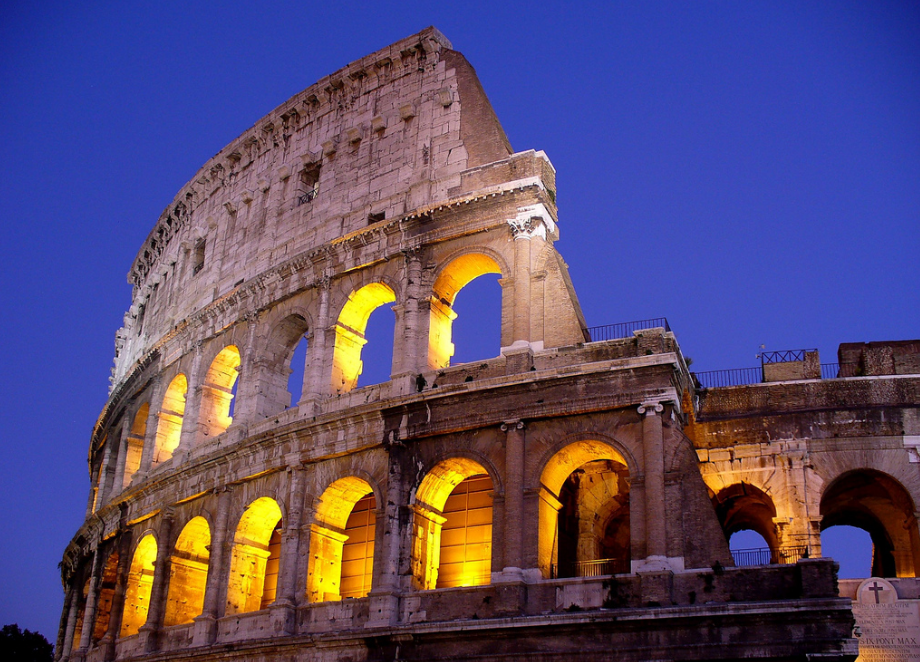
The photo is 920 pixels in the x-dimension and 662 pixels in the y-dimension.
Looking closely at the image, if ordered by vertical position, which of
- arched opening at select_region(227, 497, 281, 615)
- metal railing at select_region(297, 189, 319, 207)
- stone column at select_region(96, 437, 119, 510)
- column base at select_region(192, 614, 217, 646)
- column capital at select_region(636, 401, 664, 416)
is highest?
metal railing at select_region(297, 189, 319, 207)

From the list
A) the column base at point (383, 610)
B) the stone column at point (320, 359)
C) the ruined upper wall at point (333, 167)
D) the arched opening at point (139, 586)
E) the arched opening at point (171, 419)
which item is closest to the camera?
the column base at point (383, 610)

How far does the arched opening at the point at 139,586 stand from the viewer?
→ 22.2m

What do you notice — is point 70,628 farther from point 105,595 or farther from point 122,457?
point 122,457

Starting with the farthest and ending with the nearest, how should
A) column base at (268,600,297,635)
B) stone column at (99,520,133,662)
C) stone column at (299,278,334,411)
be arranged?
stone column at (99,520,133,662)
stone column at (299,278,334,411)
column base at (268,600,297,635)

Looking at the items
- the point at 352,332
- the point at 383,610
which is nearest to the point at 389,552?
the point at 383,610

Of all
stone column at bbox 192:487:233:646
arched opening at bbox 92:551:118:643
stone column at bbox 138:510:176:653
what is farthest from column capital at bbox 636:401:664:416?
arched opening at bbox 92:551:118:643

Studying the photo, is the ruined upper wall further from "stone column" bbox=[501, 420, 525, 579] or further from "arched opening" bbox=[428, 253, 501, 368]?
"stone column" bbox=[501, 420, 525, 579]

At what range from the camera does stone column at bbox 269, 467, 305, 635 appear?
1755 cm

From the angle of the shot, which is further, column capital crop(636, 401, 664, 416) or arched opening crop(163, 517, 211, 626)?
arched opening crop(163, 517, 211, 626)

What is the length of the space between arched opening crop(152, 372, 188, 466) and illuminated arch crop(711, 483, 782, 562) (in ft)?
43.4

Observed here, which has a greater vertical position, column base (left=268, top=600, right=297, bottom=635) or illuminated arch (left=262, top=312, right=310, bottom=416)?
illuminated arch (left=262, top=312, right=310, bottom=416)

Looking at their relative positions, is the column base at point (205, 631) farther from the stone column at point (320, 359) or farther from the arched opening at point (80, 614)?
the arched opening at point (80, 614)

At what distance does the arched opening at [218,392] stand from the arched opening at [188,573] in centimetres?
238

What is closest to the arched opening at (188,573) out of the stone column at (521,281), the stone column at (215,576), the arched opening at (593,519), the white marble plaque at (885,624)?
the stone column at (215,576)
